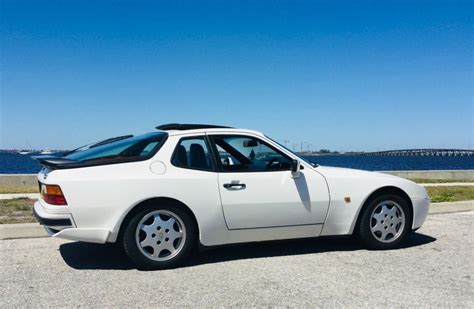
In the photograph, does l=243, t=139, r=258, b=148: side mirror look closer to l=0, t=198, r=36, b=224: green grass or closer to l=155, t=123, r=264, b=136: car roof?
l=155, t=123, r=264, b=136: car roof

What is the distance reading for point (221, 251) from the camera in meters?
5.41

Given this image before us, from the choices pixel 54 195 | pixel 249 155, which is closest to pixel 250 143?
pixel 249 155

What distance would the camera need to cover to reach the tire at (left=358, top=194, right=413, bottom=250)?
5340 mm

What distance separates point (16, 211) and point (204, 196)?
477 centimetres

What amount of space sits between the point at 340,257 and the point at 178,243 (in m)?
1.77

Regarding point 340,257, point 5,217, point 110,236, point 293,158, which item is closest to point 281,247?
point 340,257

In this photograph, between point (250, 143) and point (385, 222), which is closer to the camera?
point (250, 143)

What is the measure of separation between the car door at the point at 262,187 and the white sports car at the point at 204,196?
0.01 metres

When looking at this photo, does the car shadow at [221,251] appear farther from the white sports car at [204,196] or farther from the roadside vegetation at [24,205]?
the roadside vegetation at [24,205]

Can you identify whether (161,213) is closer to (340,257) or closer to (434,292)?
(340,257)

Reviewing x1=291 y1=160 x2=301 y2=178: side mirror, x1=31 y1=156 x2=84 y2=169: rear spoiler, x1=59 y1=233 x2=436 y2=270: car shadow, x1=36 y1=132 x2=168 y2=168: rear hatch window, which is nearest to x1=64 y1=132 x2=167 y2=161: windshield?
x1=36 y1=132 x2=168 y2=168: rear hatch window

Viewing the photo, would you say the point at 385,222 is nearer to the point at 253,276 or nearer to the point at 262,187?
the point at 262,187

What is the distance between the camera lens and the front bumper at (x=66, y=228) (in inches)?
174

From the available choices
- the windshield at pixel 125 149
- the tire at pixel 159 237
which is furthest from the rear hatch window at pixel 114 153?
the tire at pixel 159 237
